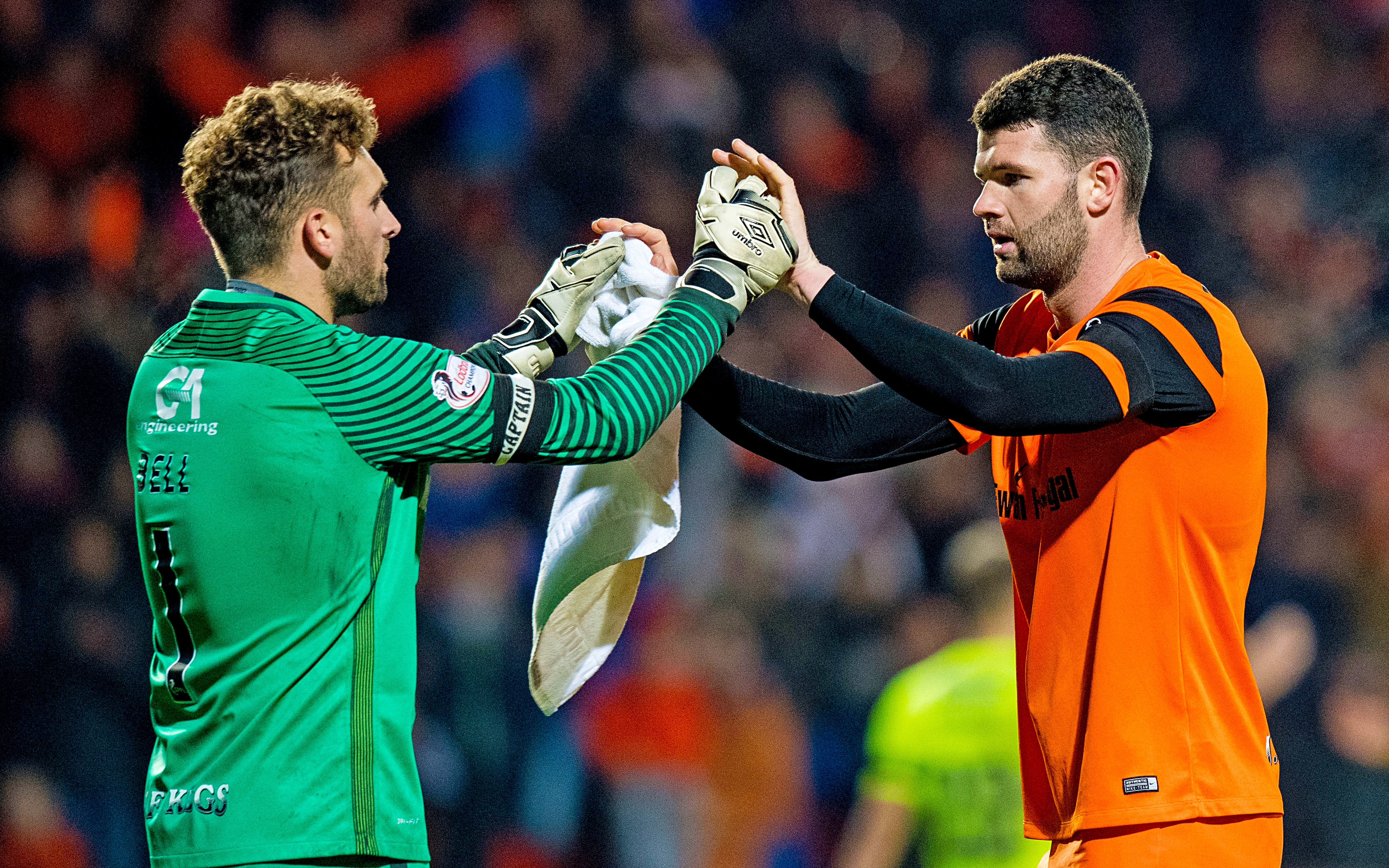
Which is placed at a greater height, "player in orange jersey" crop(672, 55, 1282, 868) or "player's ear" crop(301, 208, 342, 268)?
"player's ear" crop(301, 208, 342, 268)

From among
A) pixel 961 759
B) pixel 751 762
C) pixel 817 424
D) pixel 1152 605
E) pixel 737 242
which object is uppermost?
pixel 737 242

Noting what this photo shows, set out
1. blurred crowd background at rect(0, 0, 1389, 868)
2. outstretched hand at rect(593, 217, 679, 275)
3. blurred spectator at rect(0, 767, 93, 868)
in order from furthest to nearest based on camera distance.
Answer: blurred crowd background at rect(0, 0, 1389, 868) → blurred spectator at rect(0, 767, 93, 868) → outstretched hand at rect(593, 217, 679, 275)

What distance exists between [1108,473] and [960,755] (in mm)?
1995

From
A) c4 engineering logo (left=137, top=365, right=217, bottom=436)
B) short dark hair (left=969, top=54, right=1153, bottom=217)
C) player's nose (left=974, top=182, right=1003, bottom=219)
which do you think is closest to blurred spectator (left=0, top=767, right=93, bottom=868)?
c4 engineering logo (left=137, top=365, right=217, bottom=436)

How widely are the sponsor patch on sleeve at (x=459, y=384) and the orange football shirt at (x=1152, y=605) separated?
105 centimetres

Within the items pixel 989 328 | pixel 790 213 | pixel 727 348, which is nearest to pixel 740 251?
pixel 790 213

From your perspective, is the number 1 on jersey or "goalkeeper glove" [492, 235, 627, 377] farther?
"goalkeeper glove" [492, 235, 627, 377]

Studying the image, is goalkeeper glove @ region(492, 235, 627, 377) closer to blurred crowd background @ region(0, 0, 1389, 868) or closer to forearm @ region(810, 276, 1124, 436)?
forearm @ region(810, 276, 1124, 436)

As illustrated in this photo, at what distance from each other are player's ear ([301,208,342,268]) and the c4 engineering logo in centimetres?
32

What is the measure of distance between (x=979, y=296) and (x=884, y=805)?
3.53m

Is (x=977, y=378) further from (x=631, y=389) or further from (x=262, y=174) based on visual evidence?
(x=262, y=174)

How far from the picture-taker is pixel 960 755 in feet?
14.3

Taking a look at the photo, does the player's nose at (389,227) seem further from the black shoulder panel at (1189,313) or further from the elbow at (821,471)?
the black shoulder panel at (1189,313)

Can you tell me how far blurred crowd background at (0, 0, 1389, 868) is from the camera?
19.6ft
